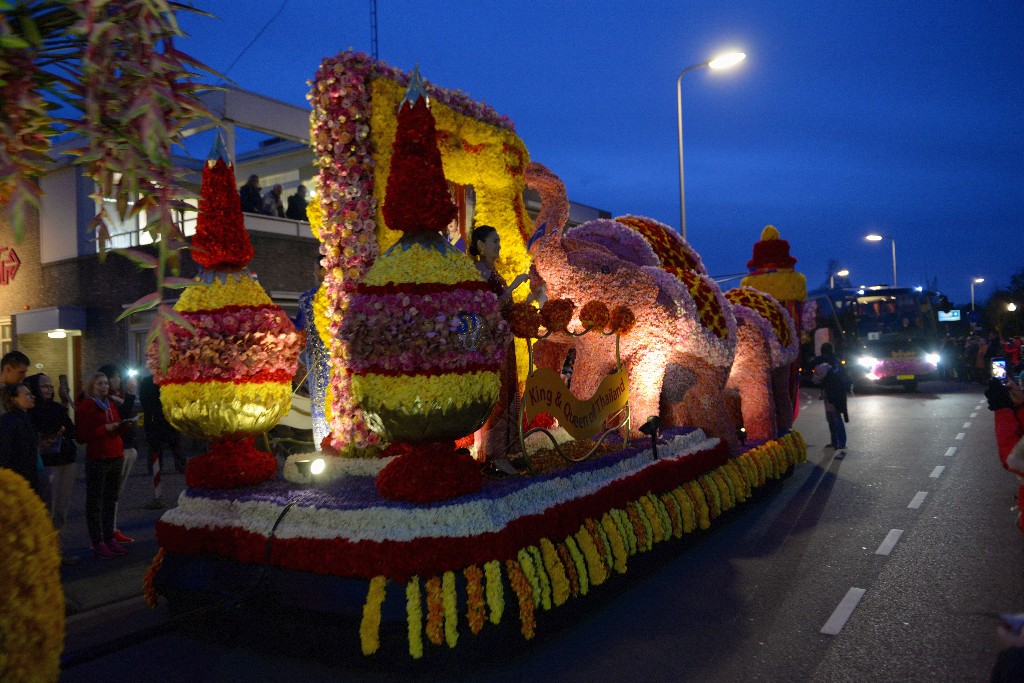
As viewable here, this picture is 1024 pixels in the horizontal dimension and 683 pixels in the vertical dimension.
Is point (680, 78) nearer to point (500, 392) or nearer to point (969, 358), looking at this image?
point (500, 392)

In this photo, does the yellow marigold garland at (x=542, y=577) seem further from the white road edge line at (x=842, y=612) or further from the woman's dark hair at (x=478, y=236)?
the woman's dark hair at (x=478, y=236)

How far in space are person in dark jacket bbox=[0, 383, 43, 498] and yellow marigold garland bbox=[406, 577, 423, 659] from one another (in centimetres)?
332

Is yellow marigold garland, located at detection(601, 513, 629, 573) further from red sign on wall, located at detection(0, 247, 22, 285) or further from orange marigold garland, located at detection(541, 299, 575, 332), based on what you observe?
red sign on wall, located at detection(0, 247, 22, 285)

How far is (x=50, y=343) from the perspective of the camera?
18.9m

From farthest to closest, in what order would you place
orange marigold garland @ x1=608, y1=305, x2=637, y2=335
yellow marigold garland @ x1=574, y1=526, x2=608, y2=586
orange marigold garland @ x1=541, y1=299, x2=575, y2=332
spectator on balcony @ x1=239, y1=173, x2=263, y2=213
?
spectator on balcony @ x1=239, y1=173, x2=263, y2=213, orange marigold garland @ x1=608, y1=305, x2=637, y2=335, orange marigold garland @ x1=541, y1=299, x2=575, y2=332, yellow marigold garland @ x1=574, y1=526, x2=608, y2=586

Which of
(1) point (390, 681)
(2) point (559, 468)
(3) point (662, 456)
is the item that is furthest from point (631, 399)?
(1) point (390, 681)

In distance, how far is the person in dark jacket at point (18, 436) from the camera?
5.54 m

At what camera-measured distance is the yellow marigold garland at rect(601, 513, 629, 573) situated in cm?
517

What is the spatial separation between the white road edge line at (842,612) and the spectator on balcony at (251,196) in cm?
1279

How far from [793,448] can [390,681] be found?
692 centimetres

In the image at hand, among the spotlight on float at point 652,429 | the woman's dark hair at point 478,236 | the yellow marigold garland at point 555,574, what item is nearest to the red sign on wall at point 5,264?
the yellow marigold garland at point 555,574

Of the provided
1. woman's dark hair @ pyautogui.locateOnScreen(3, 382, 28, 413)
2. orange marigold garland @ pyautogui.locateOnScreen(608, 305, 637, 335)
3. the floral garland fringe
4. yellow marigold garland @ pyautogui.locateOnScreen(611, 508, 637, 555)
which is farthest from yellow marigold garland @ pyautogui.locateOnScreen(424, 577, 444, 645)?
woman's dark hair @ pyautogui.locateOnScreen(3, 382, 28, 413)

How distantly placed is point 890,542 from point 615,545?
3017 mm

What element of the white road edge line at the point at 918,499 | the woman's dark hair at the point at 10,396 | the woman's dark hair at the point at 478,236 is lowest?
the white road edge line at the point at 918,499
